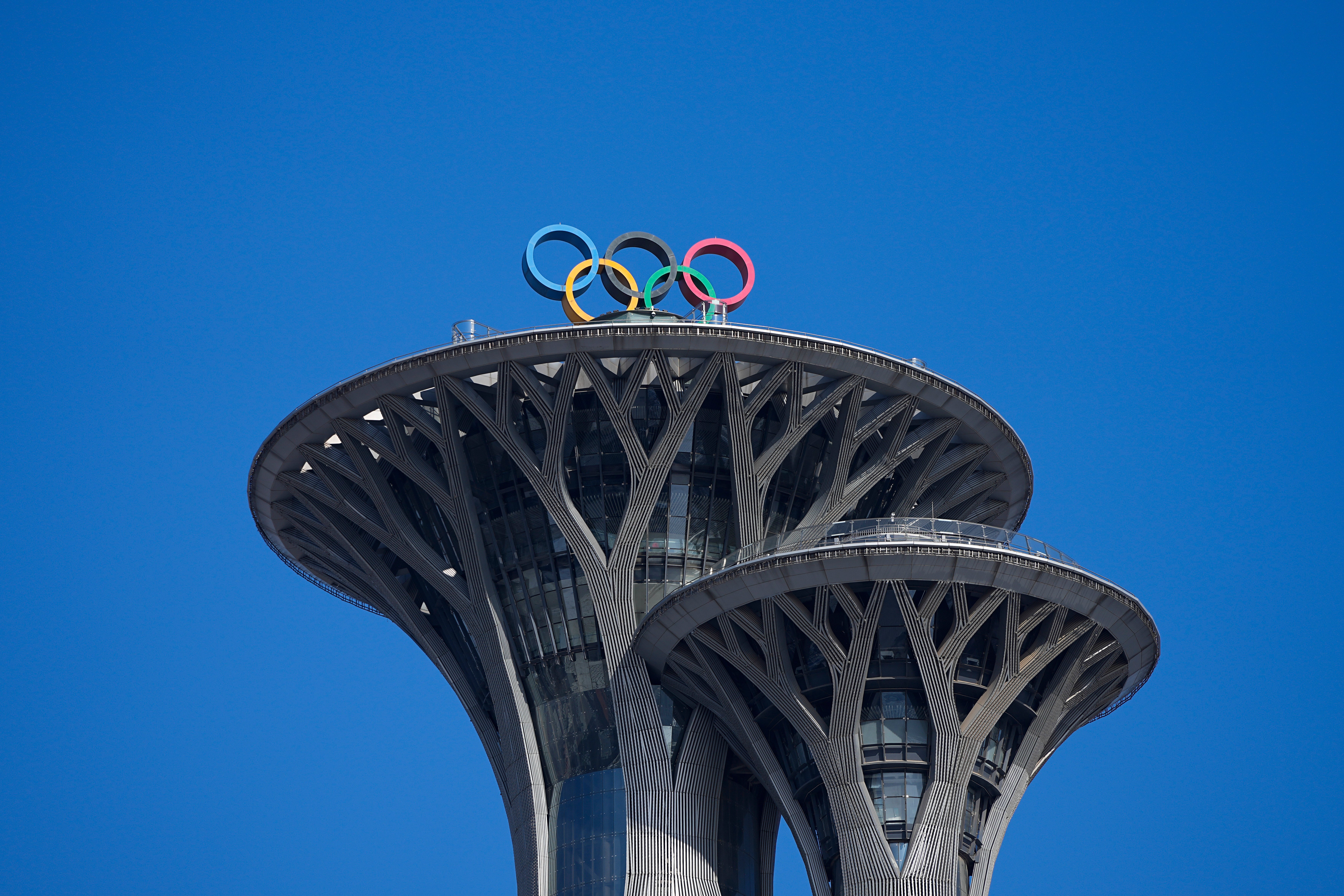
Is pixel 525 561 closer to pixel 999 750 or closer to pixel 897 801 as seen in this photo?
pixel 897 801

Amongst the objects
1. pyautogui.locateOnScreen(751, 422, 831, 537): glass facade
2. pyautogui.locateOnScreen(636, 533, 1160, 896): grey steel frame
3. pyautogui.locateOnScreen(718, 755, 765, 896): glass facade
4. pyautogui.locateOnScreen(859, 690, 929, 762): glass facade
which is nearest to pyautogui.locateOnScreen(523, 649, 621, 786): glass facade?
pyautogui.locateOnScreen(718, 755, 765, 896): glass facade

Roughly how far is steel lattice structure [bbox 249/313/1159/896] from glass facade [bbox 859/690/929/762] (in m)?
0.10

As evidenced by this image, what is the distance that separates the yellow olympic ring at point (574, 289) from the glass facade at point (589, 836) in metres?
18.9

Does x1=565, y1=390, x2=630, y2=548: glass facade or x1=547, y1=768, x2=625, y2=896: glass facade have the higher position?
x1=565, y1=390, x2=630, y2=548: glass facade

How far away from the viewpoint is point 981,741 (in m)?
70.9

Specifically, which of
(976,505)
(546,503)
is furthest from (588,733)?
(976,505)

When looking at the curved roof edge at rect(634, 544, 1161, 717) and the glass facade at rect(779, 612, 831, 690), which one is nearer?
the curved roof edge at rect(634, 544, 1161, 717)

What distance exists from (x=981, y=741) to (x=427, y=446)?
85.5 ft

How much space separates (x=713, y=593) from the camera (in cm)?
7150

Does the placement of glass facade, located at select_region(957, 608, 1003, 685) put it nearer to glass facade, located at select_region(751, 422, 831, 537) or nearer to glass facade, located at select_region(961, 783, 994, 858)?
glass facade, located at select_region(961, 783, 994, 858)

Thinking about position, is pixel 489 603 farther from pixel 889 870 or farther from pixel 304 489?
pixel 889 870

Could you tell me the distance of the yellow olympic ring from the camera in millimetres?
81188

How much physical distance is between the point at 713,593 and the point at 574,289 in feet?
55.9

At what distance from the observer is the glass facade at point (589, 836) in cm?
7506
